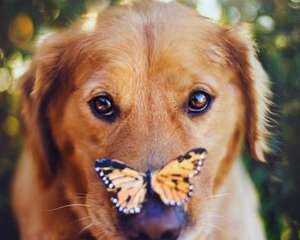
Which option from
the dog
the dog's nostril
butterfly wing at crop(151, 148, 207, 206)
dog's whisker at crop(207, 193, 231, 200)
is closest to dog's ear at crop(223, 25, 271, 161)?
the dog

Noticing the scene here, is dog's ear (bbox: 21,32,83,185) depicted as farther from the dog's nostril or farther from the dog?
the dog's nostril

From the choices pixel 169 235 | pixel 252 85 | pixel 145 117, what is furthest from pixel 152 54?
pixel 169 235

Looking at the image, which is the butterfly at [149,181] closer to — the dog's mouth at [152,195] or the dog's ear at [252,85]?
the dog's mouth at [152,195]

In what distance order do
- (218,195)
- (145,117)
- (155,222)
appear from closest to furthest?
(155,222)
(145,117)
(218,195)

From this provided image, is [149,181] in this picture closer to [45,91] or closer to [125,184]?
[125,184]

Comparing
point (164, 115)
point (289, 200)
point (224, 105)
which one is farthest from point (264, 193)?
point (164, 115)
